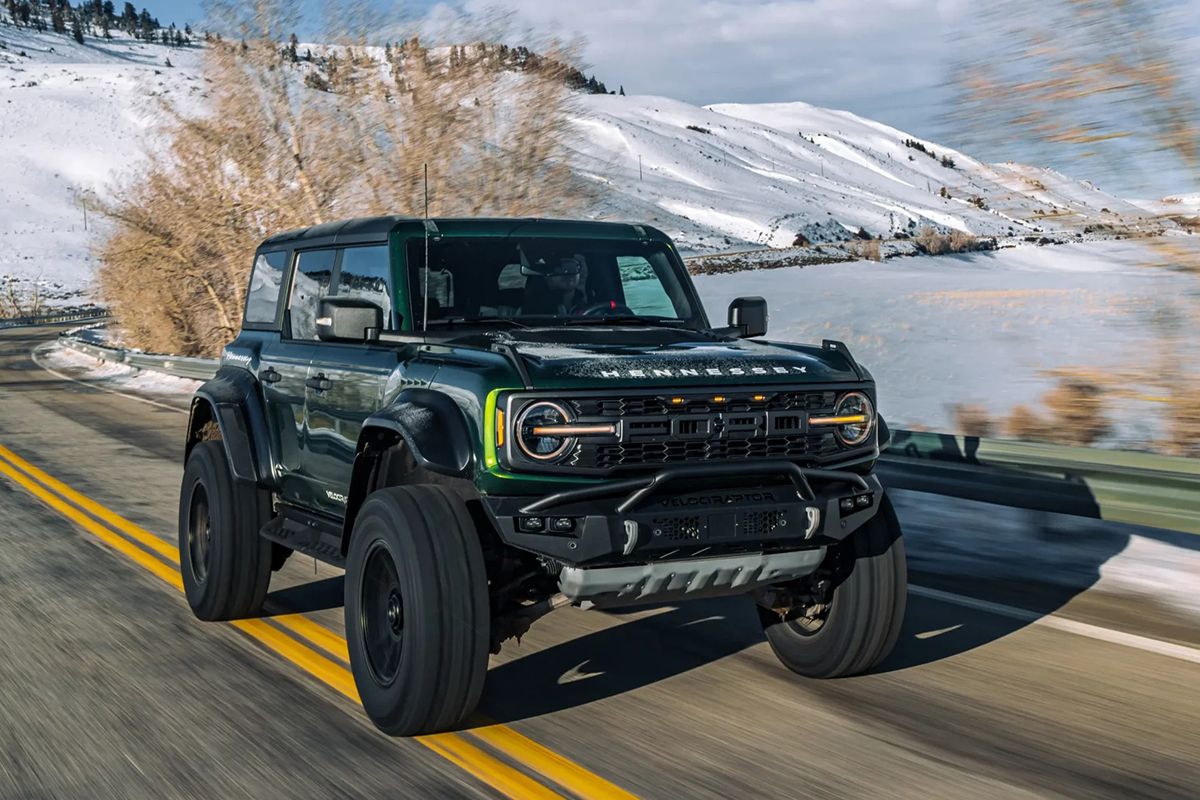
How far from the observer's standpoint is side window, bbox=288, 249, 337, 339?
6410 millimetres

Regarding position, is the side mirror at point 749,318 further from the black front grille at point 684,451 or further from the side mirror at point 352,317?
the side mirror at point 352,317

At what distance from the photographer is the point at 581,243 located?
6105 mm

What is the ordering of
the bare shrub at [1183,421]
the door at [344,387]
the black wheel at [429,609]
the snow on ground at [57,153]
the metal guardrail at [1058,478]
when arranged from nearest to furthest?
the black wheel at [429,609] < the door at [344,387] < the metal guardrail at [1058,478] < the bare shrub at [1183,421] < the snow on ground at [57,153]

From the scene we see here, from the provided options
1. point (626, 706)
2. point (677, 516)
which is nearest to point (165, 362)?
point (626, 706)

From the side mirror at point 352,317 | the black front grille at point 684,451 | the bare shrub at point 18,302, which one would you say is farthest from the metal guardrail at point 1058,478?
the bare shrub at point 18,302

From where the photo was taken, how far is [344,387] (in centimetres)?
571

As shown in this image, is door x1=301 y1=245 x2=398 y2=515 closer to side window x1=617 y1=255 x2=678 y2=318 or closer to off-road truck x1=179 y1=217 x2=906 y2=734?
off-road truck x1=179 y1=217 x2=906 y2=734

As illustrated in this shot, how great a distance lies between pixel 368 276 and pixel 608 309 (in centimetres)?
110

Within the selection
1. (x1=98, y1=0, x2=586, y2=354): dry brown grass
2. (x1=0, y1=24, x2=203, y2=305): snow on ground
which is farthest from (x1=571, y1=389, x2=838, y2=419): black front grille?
(x1=0, y1=24, x2=203, y2=305): snow on ground

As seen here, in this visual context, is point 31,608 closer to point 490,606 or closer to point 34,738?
point 34,738

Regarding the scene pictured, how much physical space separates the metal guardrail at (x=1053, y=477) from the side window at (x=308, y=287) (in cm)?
433

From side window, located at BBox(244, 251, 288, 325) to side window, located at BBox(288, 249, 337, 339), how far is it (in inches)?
7.3

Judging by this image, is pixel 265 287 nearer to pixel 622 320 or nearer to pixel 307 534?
pixel 307 534

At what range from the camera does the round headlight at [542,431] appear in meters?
4.50
